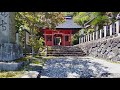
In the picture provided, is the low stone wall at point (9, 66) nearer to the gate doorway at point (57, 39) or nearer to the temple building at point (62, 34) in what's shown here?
the temple building at point (62, 34)

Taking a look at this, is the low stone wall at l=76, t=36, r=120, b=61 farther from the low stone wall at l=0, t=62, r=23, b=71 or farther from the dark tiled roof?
the dark tiled roof

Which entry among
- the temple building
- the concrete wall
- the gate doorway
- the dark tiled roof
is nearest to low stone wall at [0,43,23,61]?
the concrete wall

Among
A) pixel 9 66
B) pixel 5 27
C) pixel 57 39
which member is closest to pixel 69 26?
pixel 57 39

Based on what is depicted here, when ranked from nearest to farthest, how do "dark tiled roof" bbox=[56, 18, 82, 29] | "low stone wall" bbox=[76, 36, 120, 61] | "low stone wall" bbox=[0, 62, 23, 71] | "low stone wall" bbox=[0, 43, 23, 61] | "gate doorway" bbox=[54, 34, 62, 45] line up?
"low stone wall" bbox=[0, 62, 23, 71]
"low stone wall" bbox=[0, 43, 23, 61]
"low stone wall" bbox=[76, 36, 120, 61]
"dark tiled roof" bbox=[56, 18, 82, 29]
"gate doorway" bbox=[54, 34, 62, 45]

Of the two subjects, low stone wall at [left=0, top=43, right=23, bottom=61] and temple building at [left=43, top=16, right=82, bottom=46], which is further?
Result: temple building at [left=43, top=16, right=82, bottom=46]

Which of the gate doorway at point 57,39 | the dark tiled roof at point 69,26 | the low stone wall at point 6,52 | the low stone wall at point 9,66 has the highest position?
the dark tiled roof at point 69,26

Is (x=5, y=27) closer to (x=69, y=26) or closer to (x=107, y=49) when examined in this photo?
(x=107, y=49)

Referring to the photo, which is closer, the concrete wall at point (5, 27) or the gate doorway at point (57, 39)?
the concrete wall at point (5, 27)

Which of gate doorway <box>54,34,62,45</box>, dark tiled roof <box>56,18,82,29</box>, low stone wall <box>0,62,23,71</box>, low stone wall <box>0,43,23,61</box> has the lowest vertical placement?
low stone wall <box>0,62,23,71</box>

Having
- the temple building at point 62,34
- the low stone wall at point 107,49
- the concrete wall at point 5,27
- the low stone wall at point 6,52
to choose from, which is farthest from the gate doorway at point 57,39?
the low stone wall at point 6,52

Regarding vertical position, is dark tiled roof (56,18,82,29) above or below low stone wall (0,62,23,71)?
above
